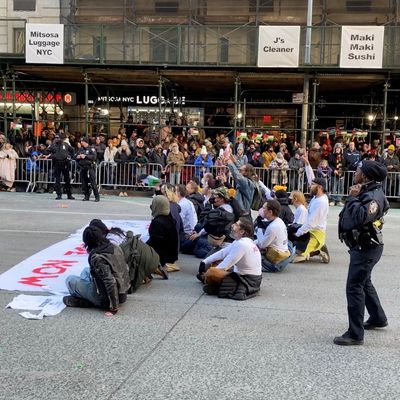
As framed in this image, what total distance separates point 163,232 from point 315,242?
249 centimetres

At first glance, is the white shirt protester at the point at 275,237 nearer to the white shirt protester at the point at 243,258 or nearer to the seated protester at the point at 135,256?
the white shirt protester at the point at 243,258

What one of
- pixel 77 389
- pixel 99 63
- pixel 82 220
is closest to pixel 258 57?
pixel 99 63

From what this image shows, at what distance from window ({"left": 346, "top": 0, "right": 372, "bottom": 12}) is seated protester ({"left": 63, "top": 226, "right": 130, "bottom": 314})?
705 inches

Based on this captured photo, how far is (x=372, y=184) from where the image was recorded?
5.03 meters

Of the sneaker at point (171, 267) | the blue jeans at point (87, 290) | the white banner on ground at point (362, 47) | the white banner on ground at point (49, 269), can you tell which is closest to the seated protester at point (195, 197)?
the white banner on ground at point (49, 269)

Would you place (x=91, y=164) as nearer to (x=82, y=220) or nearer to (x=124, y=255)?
(x=82, y=220)

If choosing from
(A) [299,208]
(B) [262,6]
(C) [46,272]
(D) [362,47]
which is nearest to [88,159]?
(A) [299,208]

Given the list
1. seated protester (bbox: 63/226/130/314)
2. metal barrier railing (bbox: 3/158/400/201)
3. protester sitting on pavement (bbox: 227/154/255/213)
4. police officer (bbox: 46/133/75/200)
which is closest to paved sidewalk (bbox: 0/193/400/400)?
seated protester (bbox: 63/226/130/314)

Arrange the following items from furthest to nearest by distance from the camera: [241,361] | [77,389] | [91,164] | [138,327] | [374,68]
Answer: [374,68] → [91,164] → [138,327] → [241,361] → [77,389]

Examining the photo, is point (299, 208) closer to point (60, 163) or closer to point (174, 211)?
point (174, 211)

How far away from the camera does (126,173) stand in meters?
17.2

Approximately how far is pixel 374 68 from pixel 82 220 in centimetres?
1060

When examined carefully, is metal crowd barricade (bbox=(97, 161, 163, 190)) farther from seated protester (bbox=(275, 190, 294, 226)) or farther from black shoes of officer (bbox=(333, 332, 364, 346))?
black shoes of officer (bbox=(333, 332, 364, 346))

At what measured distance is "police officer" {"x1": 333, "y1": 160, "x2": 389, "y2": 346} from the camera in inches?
194
